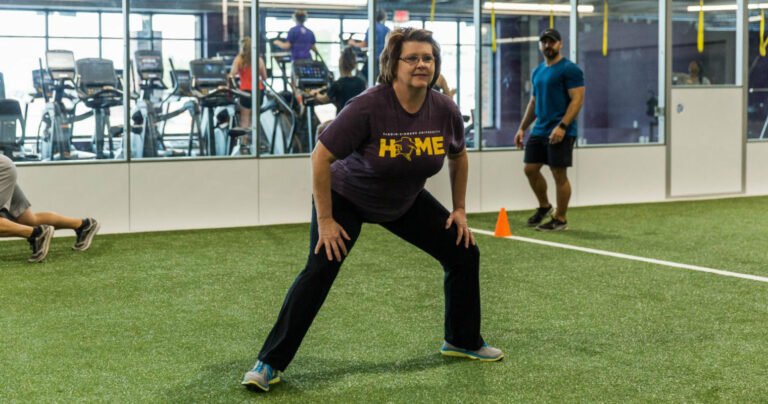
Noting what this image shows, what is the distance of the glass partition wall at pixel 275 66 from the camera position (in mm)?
9461

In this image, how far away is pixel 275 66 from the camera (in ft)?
33.7

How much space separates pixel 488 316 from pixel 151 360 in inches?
70.2

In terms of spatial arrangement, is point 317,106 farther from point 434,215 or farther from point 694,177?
point 434,215

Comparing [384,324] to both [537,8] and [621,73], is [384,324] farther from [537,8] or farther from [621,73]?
[621,73]

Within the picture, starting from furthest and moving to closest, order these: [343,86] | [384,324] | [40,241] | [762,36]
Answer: [762,36] < [343,86] < [40,241] < [384,324]

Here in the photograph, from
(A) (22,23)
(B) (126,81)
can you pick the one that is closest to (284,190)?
(B) (126,81)

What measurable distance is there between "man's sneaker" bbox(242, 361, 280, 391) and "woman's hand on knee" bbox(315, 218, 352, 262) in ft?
1.58

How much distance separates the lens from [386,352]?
185 inches

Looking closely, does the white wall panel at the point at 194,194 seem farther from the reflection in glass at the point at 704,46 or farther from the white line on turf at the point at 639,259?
the reflection in glass at the point at 704,46

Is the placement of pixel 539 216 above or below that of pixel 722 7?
below

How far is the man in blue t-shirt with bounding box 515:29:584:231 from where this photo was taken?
29.1ft

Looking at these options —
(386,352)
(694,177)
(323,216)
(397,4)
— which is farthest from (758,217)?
(323,216)

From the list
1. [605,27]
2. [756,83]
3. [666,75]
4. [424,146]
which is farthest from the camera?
[756,83]

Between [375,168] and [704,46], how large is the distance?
9.11 m
